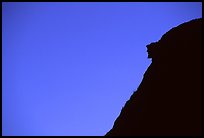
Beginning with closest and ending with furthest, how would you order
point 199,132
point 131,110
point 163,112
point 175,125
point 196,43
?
point 199,132 → point 175,125 → point 163,112 → point 196,43 → point 131,110

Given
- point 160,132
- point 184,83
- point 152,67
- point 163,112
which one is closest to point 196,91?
point 184,83

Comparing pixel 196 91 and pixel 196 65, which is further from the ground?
pixel 196 65

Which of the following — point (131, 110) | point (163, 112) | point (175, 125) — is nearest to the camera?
point (175, 125)

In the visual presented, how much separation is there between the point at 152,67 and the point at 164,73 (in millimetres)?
2671

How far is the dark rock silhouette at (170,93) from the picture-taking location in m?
19.6

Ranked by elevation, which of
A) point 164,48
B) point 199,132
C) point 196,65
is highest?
point 164,48

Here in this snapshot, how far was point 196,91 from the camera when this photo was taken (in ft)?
66.1

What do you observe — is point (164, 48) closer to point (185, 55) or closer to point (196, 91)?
point (185, 55)

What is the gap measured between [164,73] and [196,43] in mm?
4260

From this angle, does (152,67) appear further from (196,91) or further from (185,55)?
(196,91)

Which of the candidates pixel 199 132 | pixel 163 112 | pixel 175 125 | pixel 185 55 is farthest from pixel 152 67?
pixel 199 132

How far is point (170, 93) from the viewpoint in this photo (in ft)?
71.3

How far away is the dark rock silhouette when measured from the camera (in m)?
19.6

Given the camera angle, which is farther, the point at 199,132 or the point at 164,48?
the point at 164,48
